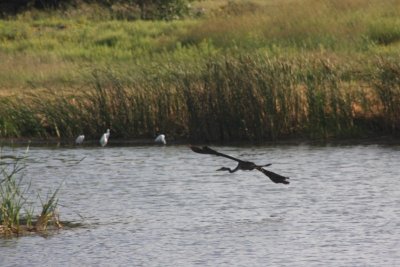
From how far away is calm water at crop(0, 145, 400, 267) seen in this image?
11.4 meters

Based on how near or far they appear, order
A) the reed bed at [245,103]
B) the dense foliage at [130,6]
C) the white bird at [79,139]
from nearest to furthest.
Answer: the reed bed at [245,103]
the white bird at [79,139]
the dense foliage at [130,6]

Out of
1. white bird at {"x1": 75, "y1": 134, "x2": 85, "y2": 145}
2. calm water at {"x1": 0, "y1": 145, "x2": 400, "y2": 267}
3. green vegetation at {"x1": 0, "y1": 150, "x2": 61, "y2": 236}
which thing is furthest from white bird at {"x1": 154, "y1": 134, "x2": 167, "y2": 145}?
green vegetation at {"x1": 0, "y1": 150, "x2": 61, "y2": 236}

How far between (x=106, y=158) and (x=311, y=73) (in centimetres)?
311

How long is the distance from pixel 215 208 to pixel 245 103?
14.4 ft

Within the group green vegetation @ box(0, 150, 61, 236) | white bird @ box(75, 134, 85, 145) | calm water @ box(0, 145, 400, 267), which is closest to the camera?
calm water @ box(0, 145, 400, 267)

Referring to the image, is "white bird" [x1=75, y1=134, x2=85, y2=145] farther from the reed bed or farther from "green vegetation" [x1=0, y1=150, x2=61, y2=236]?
"green vegetation" [x1=0, y1=150, x2=61, y2=236]

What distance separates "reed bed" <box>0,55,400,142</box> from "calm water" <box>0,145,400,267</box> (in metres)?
0.50

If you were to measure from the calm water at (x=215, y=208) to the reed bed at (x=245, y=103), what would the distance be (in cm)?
50

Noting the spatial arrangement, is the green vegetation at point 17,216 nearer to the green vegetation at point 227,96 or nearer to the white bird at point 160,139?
the white bird at point 160,139

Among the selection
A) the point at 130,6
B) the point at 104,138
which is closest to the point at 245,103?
the point at 104,138

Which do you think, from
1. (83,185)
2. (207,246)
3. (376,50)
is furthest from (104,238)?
(376,50)

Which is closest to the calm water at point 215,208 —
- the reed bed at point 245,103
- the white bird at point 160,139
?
the white bird at point 160,139

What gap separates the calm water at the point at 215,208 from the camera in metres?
11.4

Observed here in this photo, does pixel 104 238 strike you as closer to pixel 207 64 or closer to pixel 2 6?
pixel 207 64
